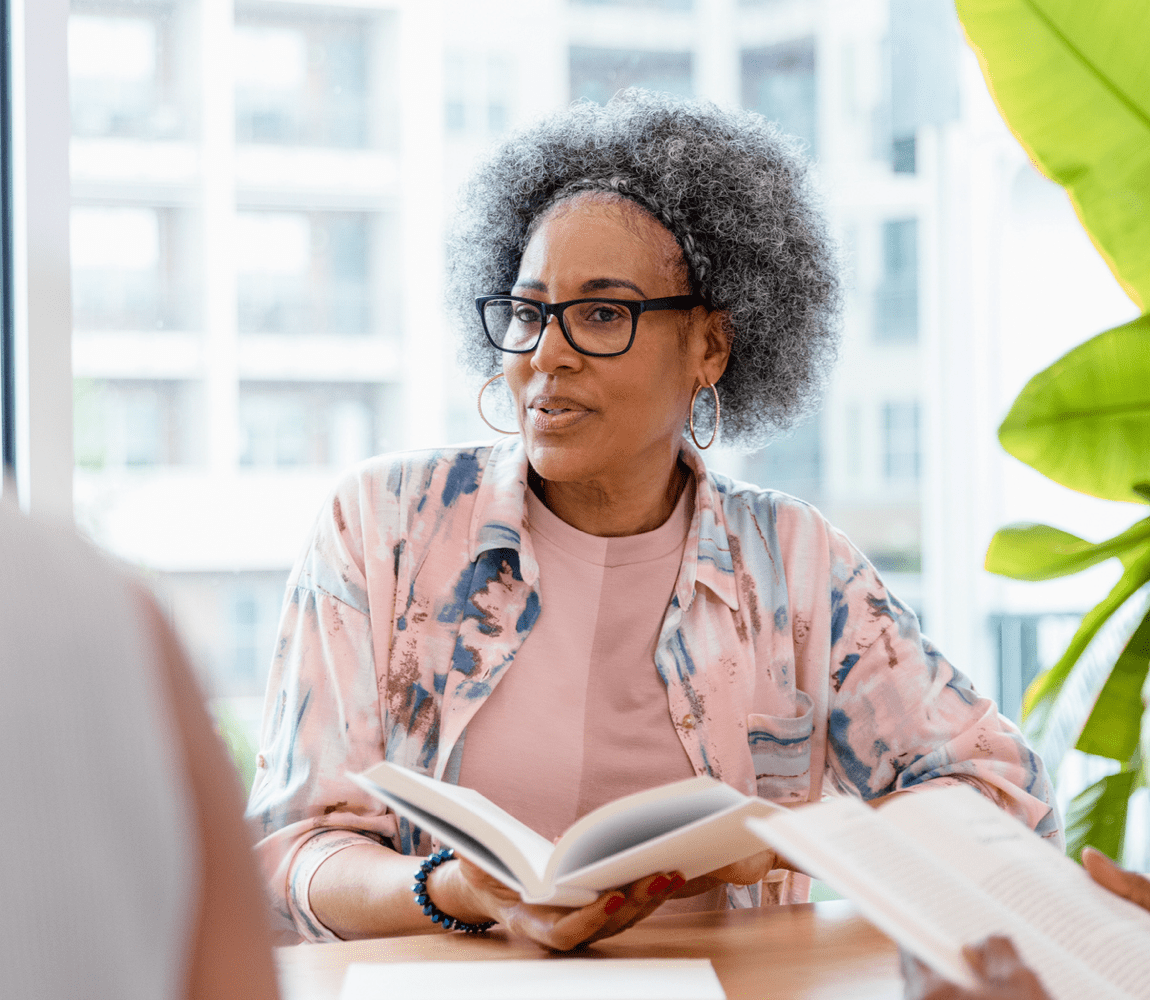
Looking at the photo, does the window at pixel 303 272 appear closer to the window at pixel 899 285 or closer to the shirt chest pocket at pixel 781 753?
the window at pixel 899 285

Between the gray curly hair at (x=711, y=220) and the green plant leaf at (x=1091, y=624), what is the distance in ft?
1.74

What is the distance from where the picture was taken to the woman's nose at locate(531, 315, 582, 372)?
1.41 m

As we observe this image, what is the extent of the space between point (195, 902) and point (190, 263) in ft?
7.21

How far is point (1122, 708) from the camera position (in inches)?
67.5

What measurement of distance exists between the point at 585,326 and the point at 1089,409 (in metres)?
0.78

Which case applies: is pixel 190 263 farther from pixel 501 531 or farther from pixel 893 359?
pixel 893 359

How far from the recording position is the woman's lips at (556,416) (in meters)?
1.42

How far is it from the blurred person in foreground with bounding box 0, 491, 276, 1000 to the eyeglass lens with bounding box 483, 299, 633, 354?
111 cm

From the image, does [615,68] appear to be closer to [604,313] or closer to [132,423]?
[132,423]

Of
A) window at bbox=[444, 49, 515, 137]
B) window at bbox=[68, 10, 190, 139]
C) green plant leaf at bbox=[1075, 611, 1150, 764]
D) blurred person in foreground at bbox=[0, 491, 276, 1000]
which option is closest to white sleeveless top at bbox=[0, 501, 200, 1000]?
blurred person in foreground at bbox=[0, 491, 276, 1000]

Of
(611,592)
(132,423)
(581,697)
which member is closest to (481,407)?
(611,592)

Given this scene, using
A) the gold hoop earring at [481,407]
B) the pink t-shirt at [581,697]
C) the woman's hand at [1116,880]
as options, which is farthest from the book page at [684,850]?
the gold hoop earring at [481,407]

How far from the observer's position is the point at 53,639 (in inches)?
11.8

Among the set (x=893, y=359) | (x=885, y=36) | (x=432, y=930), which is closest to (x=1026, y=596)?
(x=893, y=359)
